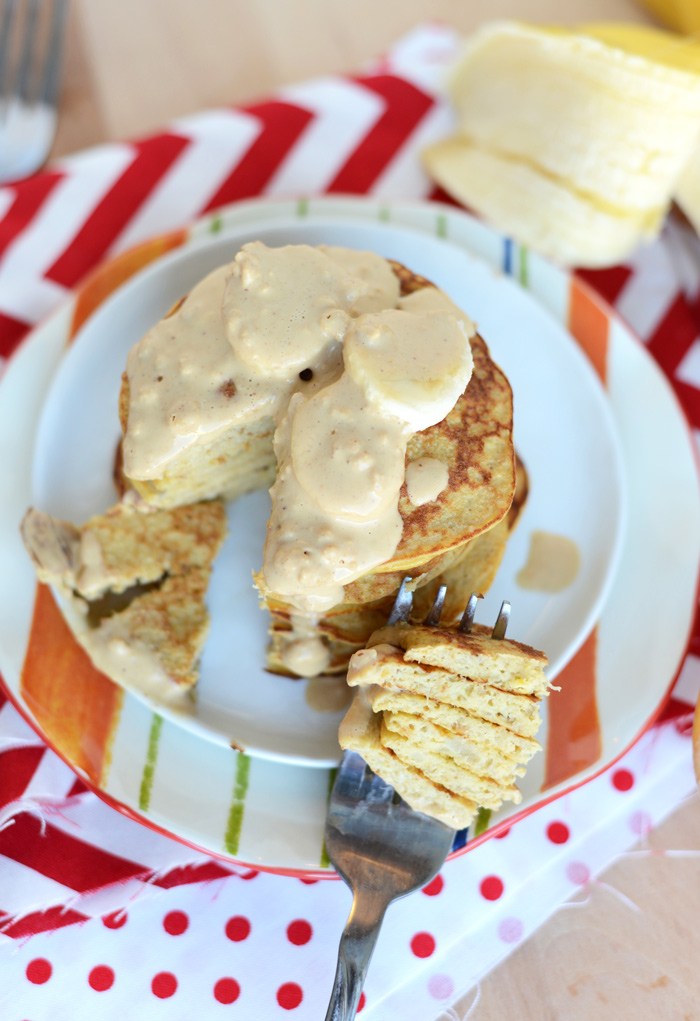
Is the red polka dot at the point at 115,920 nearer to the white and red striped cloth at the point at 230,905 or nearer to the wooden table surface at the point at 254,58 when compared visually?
the white and red striped cloth at the point at 230,905

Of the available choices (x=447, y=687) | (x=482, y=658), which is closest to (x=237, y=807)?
(x=447, y=687)

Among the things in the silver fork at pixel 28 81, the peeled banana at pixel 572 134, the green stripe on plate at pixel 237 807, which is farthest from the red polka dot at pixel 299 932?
the silver fork at pixel 28 81

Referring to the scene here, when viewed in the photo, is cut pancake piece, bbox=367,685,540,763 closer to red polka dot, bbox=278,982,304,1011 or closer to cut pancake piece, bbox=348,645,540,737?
cut pancake piece, bbox=348,645,540,737

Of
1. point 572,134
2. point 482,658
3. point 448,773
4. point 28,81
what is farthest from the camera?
point 28,81

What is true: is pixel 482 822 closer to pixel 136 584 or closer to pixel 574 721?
pixel 574 721

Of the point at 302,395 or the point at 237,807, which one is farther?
the point at 237,807

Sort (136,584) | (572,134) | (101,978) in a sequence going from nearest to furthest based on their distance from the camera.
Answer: (101,978) < (136,584) < (572,134)

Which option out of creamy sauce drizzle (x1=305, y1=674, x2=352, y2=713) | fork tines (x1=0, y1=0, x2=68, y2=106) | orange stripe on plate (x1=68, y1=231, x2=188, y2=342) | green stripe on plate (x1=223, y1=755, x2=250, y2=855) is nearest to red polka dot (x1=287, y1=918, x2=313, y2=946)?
green stripe on plate (x1=223, y1=755, x2=250, y2=855)
